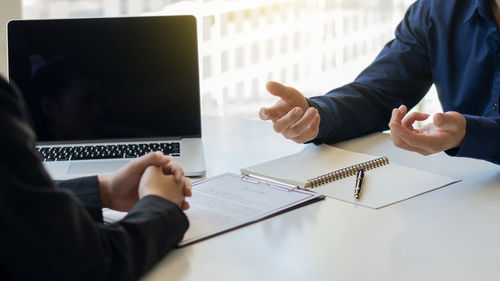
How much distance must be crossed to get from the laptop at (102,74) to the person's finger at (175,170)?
0.35 m

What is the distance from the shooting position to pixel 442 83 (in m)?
1.51

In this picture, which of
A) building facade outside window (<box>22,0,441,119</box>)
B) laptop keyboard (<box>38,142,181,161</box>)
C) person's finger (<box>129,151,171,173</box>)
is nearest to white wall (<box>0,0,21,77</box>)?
laptop keyboard (<box>38,142,181,161</box>)

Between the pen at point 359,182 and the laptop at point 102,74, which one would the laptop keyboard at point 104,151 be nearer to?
the laptop at point 102,74

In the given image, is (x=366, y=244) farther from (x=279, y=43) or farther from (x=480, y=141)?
(x=279, y=43)

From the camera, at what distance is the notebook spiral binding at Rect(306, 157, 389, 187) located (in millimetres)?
1065

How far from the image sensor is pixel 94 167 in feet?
3.88

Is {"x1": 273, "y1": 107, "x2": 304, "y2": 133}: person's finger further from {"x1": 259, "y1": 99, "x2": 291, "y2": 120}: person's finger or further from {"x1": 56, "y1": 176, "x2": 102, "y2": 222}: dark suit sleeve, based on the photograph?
{"x1": 56, "y1": 176, "x2": 102, "y2": 222}: dark suit sleeve

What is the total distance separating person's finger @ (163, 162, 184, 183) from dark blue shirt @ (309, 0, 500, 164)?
0.45 m

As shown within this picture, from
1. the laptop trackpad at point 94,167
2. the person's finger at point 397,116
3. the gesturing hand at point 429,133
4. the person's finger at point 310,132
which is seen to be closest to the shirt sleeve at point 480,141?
the gesturing hand at point 429,133

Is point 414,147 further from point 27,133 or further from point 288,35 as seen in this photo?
point 288,35

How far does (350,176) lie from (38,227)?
0.64 metres

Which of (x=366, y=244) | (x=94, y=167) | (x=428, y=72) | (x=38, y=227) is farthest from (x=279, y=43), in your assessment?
(x=38, y=227)

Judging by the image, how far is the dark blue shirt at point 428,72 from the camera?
1.35 metres

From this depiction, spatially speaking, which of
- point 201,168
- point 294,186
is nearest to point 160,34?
point 201,168
